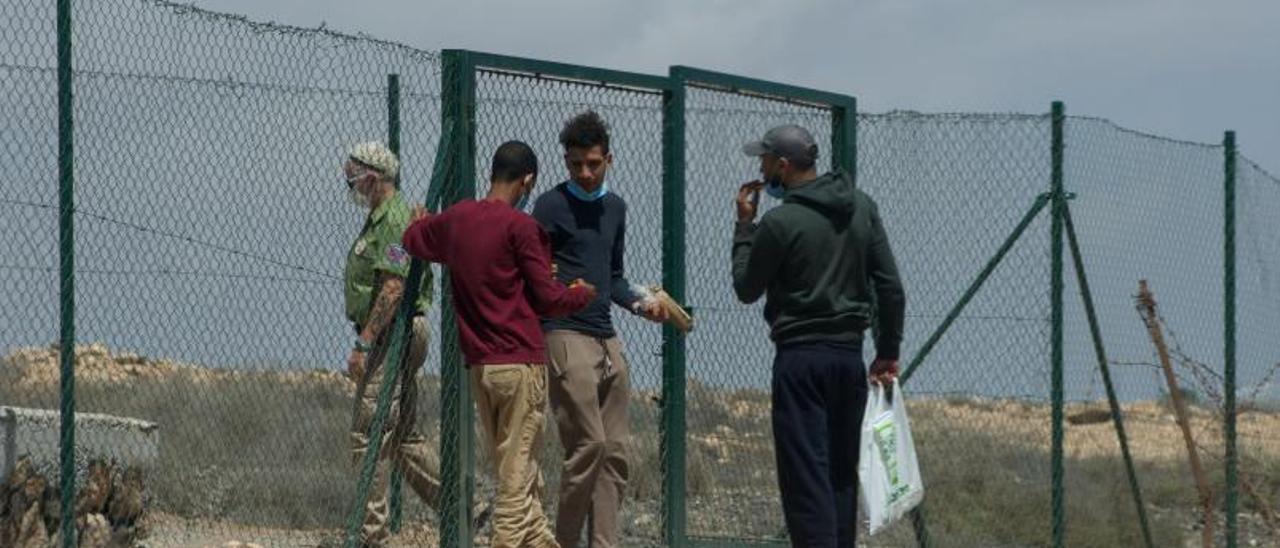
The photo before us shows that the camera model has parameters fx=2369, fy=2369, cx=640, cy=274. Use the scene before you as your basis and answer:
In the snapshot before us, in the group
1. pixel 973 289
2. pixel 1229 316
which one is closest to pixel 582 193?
pixel 973 289

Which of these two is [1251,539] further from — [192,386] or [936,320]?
[192,386]

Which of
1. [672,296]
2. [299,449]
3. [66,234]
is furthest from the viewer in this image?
[299,449]

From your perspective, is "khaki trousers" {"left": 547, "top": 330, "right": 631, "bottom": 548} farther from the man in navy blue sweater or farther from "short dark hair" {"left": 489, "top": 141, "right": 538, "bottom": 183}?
"short dark hair" {"left": 489, "top": 141, "right": 538, "bottom": 183}

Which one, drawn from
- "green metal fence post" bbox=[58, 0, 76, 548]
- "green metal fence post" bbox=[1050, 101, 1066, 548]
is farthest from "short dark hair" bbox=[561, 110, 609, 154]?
"green metal fence post" bbox=[1050, 101, 1066, 548]

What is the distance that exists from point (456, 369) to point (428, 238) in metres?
0.89

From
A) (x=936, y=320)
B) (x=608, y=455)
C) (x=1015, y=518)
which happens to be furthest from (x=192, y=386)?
(x=1015, y=518)

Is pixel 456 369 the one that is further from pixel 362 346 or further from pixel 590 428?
pixel 590 428

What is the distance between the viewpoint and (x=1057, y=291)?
36.6ft

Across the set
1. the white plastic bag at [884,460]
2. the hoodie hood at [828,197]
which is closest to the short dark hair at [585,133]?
the hoodie hood at [828,197]

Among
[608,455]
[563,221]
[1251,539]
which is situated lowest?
[1251,539]

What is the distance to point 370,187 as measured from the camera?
9398mm

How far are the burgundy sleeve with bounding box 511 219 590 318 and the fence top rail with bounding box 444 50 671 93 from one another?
107 centimetres

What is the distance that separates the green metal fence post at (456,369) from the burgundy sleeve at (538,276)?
80 cm

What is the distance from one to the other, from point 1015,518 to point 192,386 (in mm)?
4760
